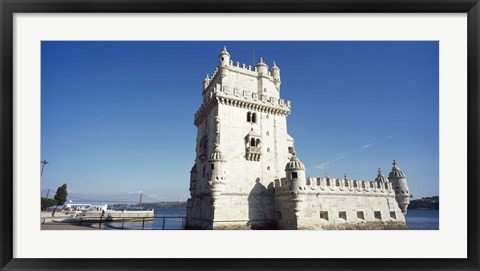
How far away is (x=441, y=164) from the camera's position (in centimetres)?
785

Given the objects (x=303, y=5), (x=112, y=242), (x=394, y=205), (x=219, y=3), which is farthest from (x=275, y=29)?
(x=394, y=205)

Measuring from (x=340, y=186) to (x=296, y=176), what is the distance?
4324 millimetres

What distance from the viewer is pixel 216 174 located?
1809 centimetres

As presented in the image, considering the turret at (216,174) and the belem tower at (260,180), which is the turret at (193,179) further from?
the turret at (216,174)

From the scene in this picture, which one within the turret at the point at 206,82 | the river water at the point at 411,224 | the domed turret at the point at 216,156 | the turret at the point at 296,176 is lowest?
the river water at the point at 411,224

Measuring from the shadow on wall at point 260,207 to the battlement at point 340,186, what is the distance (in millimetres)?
1013

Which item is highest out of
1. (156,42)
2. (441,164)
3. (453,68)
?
(156,42)

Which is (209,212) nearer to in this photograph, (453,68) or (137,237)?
(137,237)

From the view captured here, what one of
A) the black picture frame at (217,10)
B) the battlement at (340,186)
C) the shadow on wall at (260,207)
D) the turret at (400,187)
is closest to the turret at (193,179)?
the shadow on wall at (260,207)

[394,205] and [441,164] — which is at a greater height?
[441,164]

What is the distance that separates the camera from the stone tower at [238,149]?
1828cm

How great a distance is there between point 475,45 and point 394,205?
1789cm

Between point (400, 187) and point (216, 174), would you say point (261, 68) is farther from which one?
point (400, 187)

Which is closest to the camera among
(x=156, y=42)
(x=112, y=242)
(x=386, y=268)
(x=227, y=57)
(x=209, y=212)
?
(x=386, y=268)
